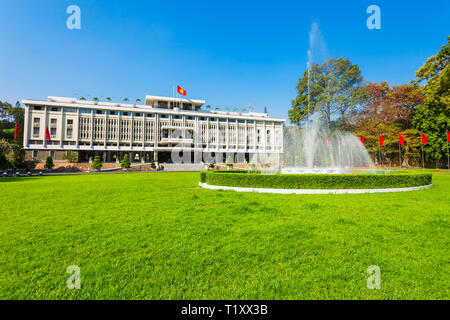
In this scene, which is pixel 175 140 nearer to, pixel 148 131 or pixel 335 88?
pixel 148 131

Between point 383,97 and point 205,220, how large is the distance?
146ft

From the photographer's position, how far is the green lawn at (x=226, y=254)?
250cm

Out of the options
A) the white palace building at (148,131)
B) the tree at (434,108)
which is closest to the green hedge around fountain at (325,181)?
the tree at (434,108)

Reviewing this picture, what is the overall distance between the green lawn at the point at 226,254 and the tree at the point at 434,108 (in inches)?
1362

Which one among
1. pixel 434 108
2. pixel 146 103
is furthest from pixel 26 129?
pixel 434 108

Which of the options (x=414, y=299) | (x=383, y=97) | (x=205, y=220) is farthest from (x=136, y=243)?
(x=383, y=97)

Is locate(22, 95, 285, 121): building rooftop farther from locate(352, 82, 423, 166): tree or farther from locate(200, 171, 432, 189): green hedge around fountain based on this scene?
locate(200, 171, 432, 189): green hedge around fountain

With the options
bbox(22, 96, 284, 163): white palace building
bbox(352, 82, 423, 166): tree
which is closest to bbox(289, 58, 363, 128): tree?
bbox(352, 82, 423, 166): tree

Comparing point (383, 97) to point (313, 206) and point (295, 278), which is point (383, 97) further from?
point (295, 278)

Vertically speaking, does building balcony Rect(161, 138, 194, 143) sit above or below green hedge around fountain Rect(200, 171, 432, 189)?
above

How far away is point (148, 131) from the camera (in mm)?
51938

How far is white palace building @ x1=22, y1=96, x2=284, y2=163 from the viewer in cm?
4503

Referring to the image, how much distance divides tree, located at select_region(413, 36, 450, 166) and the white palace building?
109 ft

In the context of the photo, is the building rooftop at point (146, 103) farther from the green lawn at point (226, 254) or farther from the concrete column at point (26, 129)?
the green lawn at point (226, 254)
